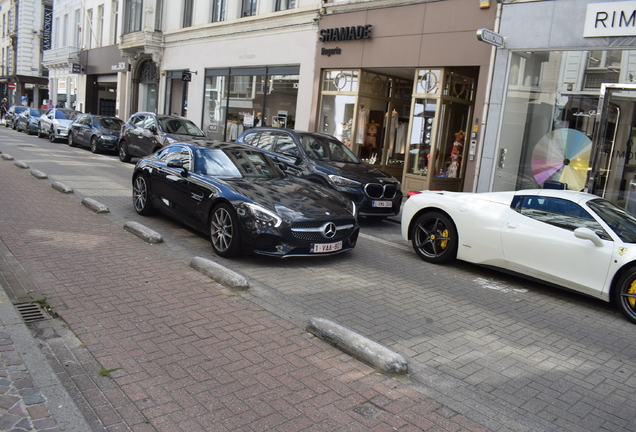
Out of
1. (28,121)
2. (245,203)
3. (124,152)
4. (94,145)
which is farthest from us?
(28,121)

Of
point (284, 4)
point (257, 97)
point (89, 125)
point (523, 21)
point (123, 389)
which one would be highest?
point (284, 4)

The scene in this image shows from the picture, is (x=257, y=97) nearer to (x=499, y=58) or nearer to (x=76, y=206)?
(x=499, y=58)

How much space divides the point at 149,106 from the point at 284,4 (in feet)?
44.6

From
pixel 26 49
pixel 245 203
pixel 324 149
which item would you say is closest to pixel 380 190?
pixel 324 149

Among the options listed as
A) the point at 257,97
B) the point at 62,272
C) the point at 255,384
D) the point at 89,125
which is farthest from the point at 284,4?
the point at 255,384

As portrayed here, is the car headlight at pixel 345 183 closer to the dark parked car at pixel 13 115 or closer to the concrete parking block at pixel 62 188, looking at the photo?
the concrete parking block at pixel 62 188

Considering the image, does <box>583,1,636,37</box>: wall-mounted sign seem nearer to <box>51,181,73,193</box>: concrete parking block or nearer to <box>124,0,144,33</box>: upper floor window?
<box>51,181,73,193</box>: concrete parking block

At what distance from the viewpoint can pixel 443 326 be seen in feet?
17.2

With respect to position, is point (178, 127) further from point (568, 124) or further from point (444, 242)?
point (444, 242)

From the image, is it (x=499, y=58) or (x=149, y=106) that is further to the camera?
(x=149, y=106)

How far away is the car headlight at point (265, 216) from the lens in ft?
21.5

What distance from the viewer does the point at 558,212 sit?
6.76 metres

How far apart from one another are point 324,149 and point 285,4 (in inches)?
425

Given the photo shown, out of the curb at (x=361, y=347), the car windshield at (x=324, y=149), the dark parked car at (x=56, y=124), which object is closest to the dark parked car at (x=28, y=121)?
the dark parked car at (x=56, y=124)
